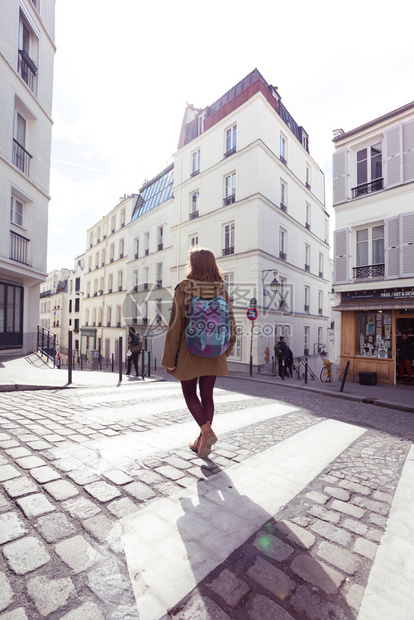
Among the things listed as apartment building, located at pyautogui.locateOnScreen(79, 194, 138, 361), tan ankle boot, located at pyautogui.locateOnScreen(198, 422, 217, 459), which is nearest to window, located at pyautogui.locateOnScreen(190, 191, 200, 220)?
apartment building, located at pyautogui.locateOnScreen(79, 194, 138, 361)

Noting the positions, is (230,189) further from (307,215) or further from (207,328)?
(207,328)

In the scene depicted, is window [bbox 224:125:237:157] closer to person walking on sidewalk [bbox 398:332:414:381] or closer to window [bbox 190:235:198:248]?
window [bbox 190:235:198:248]

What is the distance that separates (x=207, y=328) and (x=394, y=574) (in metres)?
1.83

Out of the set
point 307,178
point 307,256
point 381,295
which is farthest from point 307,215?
point 381,295

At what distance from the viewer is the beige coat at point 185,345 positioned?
2646mm

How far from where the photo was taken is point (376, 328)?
38.4 feet

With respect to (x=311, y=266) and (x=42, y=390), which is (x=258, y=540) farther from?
(x=311, y=266)

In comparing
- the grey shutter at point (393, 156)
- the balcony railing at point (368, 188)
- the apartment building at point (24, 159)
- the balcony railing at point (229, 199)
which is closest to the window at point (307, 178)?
the balcony railing at point (229, 199)

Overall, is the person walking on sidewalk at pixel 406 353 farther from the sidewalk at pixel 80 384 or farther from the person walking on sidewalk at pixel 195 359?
the person walking on sidewalk at pixel 195 359

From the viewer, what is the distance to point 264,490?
2.18m

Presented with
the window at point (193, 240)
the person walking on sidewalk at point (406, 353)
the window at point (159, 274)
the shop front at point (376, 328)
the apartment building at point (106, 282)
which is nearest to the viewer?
the shop front at point (376, 328)

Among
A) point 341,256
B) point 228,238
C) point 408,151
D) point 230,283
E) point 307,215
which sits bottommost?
point 230,283

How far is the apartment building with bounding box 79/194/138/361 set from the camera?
2888cm

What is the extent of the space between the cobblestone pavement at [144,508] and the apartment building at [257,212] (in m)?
11.6
